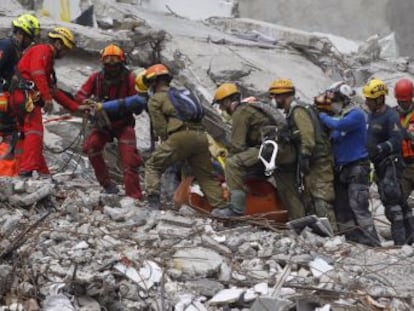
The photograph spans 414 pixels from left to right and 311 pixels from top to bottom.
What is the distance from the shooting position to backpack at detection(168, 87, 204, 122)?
7.65 meters

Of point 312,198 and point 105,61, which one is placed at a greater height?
point 105,61

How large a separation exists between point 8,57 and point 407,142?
3.69 meters

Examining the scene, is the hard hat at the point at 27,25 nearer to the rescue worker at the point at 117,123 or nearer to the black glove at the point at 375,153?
the rescue worker at the point at 117,123

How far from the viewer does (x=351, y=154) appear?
308 inches

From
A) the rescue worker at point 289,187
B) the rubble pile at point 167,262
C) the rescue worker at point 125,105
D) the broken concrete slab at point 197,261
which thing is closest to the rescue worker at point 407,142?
the rubble pile at point 167,262

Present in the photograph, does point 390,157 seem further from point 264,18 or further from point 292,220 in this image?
point 264,18

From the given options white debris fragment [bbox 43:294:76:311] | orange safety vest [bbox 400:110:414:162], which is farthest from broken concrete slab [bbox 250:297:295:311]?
orange safety vest [bbox 400:110:414:162]

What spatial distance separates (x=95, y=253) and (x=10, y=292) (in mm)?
666

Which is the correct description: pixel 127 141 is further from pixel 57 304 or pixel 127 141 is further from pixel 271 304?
pixel 271 304

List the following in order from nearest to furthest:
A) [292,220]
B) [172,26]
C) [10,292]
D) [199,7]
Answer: [10,292]
[292,220]
[172,26]
[199,7]

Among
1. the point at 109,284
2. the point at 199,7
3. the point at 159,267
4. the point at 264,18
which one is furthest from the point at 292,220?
the point at 264,18

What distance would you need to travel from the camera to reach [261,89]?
11.8 meters

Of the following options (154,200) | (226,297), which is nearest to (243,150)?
(154,200)

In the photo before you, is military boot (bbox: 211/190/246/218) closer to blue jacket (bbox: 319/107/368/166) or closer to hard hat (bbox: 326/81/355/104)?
blue jacket (bbox: 319/107/368/166)
